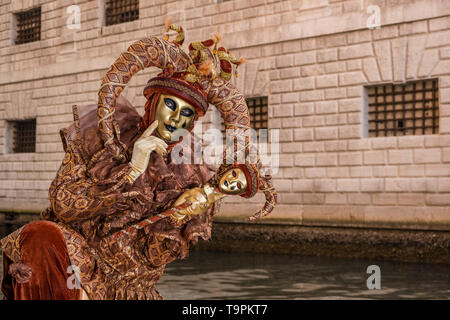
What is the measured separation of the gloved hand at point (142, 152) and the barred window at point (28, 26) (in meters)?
13.8

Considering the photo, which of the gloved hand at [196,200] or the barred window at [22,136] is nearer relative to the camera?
the gloved hand at [196,200]

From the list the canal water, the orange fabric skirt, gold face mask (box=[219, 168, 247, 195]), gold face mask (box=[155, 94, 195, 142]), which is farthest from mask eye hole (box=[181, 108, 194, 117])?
the canal water

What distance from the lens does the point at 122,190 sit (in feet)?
9.53

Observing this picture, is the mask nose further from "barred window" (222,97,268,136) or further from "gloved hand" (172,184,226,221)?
"barred window" (222,97,268,136)

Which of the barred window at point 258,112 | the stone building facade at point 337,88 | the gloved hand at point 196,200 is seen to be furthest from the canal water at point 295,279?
the gloved hand at point 196,200

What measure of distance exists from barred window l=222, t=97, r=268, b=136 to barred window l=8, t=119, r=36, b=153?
7120mm

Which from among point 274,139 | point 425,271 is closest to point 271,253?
point 274,139

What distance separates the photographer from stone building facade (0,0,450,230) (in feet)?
29.9

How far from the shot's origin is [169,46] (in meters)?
2.93

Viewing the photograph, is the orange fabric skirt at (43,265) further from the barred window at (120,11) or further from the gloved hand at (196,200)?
the barred window at (120,11)

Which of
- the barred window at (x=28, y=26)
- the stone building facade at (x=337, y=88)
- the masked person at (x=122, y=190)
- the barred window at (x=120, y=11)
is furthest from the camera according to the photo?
the barred window at (x=28, y=26)

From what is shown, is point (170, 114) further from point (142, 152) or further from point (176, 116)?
point (142, 152)

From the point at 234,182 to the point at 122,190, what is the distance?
1.97 ft

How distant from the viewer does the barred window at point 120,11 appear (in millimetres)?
13219
